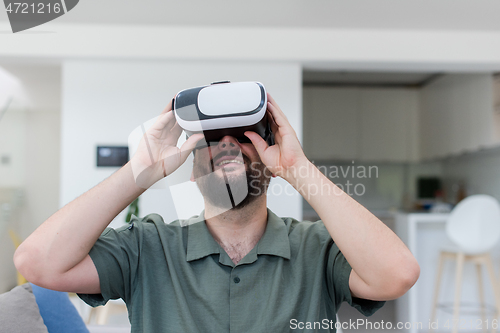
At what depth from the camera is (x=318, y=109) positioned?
4387 millimetres

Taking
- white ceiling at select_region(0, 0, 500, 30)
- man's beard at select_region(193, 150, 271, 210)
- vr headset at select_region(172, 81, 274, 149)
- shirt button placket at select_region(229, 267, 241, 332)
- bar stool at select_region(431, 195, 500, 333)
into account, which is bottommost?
bar stool at select_region(431, 195, 500, 333)

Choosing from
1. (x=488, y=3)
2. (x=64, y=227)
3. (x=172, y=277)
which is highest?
(x=488, y=3)

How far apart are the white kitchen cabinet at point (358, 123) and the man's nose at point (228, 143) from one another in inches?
142

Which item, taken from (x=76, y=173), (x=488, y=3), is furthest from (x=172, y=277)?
(x=488, y=3)

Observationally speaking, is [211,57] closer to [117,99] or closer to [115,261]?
[117,99]

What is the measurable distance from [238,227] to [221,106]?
33cm

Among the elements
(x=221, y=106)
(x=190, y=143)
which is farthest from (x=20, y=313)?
(x=221, y=106)

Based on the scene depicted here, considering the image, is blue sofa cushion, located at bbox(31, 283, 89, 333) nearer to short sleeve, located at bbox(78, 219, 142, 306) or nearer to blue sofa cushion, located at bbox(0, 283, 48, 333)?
blue sofa cushion, located at bbox(0, 283, 48, 333)

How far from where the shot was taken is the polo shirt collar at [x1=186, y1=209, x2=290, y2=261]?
2.81ft

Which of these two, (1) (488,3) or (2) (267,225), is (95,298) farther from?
(1) (488,3)

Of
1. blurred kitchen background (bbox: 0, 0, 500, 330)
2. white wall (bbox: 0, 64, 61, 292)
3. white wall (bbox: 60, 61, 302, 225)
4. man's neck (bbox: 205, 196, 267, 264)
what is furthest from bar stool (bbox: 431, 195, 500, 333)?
white wall (bbox: 0, 64, 61, 292)

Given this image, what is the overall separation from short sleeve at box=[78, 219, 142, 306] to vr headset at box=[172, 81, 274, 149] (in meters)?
0.30

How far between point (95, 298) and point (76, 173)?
198cm

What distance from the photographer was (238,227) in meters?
0.93
